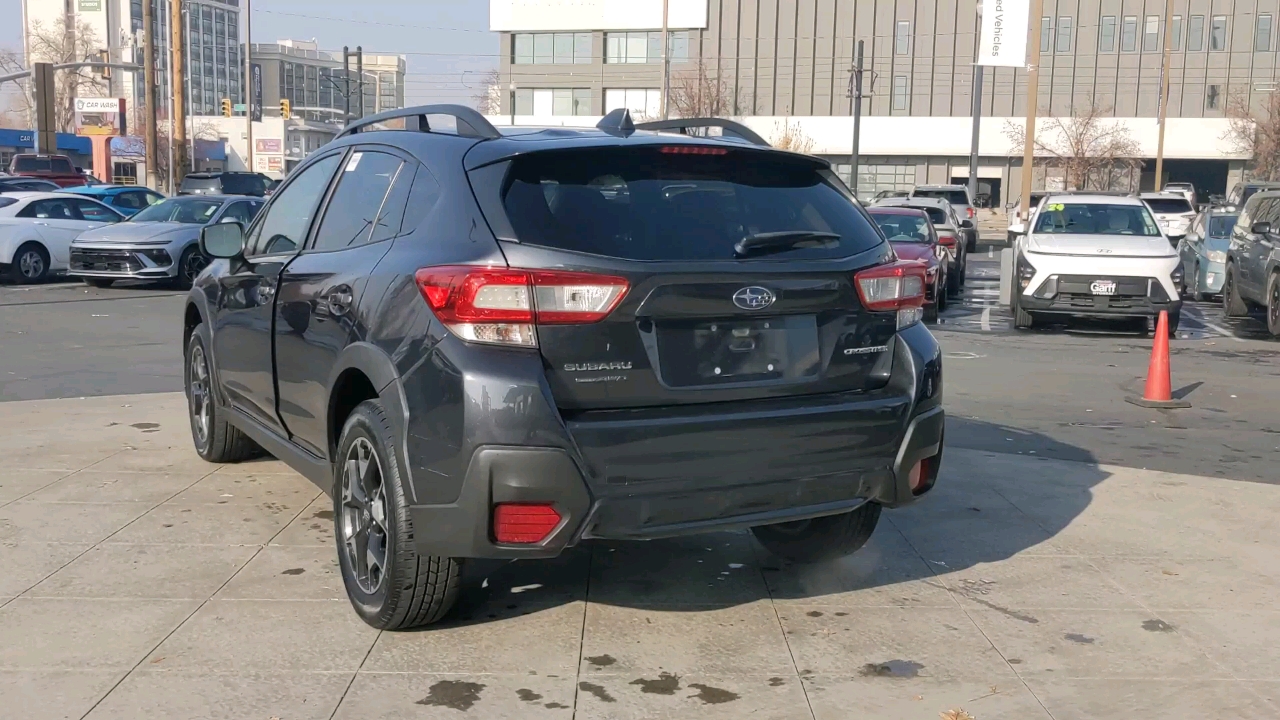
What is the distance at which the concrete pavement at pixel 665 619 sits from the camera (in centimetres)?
405

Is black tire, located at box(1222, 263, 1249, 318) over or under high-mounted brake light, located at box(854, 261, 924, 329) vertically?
under

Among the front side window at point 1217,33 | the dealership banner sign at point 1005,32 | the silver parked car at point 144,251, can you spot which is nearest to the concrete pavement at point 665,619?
the silver parked car at point 144,251

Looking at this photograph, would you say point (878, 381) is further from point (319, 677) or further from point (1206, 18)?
point (1206, 18)

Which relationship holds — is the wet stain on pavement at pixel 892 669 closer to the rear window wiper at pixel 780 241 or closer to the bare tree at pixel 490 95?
the rear window wiper at pixel 780 241

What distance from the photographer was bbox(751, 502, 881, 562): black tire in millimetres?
5199

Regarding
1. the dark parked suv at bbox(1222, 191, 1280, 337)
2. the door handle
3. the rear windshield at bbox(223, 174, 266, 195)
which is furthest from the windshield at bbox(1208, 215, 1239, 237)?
the rear windshield at bbox(223, 174, 266, 195)

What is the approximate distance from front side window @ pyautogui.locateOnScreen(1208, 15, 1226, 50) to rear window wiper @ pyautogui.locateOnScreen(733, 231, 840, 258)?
247 ft

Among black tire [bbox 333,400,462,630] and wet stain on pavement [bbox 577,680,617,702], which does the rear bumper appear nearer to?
black tire [bbox 333,400,462,630]

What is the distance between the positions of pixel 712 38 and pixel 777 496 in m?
76.7

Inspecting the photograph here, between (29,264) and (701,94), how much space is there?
168 feet

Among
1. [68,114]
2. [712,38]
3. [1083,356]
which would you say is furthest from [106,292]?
[68,114]

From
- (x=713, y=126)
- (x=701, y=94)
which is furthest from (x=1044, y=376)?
(x=701, y=94)

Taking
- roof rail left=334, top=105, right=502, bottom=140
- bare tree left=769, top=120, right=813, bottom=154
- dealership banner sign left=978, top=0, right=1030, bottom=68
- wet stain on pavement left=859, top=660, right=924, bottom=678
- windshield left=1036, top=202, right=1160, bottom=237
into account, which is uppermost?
dealership banner sign left=978, top=0, right=1030, bottom=68

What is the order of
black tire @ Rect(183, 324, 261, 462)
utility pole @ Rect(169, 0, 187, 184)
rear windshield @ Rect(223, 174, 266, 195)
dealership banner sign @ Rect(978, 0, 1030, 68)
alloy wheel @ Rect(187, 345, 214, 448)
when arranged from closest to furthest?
black tire @ Rect(183, 324, 261, 462), alloy wheel @ Rect(187, 345, 214, 448), utility pole @ Rect(169, 0, 187, 184), dealership banner sign @ Rect(978, 0, 1030, 68), rear windshield @ Rect(223, 174, 266, 195)
